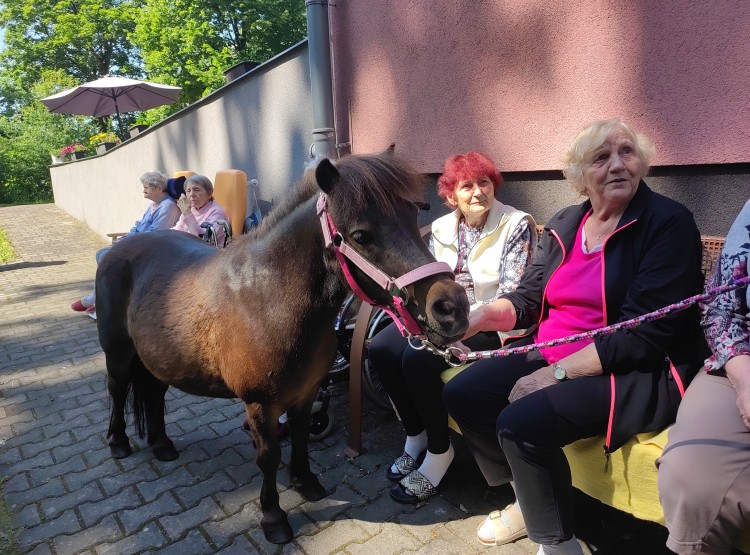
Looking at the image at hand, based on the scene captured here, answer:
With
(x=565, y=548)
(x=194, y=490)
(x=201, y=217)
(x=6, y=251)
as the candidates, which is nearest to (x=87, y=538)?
(x=194, y=490)

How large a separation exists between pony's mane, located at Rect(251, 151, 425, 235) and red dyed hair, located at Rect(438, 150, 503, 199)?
92cm

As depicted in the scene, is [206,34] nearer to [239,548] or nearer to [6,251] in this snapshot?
[6,251]

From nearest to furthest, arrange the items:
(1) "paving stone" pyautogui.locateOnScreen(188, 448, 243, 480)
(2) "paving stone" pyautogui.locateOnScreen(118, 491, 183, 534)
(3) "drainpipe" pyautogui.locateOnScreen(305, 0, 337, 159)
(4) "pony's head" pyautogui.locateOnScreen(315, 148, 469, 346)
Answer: (4) "pony's head" pyautogui.locateOnScreen(315, 148, 469, 346)
(2) "paving stone" pyautogui.locateOnScreen(118, 491, 183, 534)
(1) "paving stone" pyautogui.locateOnScreen(188, 448, 243, 480)
(3) "drainpipe" pyautogui.locateOnScreen(305, 0, 337, 159)

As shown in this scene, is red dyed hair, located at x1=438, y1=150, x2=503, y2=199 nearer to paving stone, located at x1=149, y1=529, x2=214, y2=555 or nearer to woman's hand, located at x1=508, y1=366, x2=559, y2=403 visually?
woman's hand, located at x1=508, y1=366, x2=559, y2=403

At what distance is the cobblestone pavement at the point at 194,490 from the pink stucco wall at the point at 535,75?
6.73 ft

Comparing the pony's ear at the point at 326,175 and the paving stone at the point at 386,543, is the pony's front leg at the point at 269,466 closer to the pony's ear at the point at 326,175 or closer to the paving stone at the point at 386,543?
the paving stone at the point at 386,543

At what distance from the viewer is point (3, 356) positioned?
5.23 m

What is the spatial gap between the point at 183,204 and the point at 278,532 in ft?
15.5

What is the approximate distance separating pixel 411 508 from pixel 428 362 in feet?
2.43

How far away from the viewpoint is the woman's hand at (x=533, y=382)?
2.00 metres

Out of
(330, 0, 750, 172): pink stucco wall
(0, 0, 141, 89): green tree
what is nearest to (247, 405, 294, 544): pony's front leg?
(330, 0, 750, 172): pink stucco wall

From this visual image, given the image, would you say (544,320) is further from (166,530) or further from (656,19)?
(166,530)

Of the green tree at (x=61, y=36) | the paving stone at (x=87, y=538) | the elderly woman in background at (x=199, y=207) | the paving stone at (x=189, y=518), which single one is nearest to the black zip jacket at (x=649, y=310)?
the paving stone at (x=189, y=518)

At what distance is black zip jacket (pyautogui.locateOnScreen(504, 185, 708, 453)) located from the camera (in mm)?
1812
